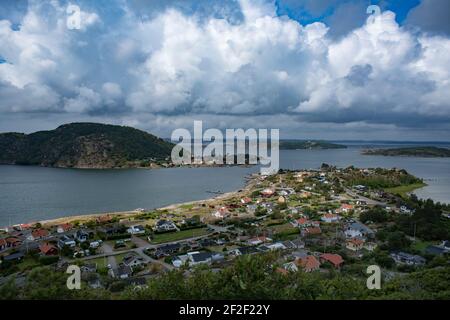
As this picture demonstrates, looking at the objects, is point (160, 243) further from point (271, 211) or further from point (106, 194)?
point (106, 194)

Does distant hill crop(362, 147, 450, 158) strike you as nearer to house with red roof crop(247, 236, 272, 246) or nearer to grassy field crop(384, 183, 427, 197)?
grassy field crop(384, 183, 427, 197)

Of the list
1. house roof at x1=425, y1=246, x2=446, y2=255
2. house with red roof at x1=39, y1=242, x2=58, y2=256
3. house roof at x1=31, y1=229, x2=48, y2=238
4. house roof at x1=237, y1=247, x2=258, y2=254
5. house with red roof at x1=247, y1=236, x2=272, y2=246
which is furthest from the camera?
house roof at x1=31, y1=229, x2=48, y2=238

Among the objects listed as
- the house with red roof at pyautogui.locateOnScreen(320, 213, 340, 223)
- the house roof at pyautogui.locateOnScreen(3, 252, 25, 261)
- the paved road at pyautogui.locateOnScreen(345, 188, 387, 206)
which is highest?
the house roof at pyautogui.locateOnScreen(3, 252, 25, 261)

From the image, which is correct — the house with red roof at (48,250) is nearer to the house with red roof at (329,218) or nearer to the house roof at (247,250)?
the house roof at (247,250)

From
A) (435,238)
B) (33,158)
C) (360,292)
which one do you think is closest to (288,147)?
(33,158)

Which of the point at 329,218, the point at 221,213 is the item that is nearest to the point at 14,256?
the point at 221,213

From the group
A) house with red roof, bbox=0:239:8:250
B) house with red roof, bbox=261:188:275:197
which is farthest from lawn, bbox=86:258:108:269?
house with red roof, bbox=261:188:275:197

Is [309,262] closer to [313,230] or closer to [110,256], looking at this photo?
[313,230]
